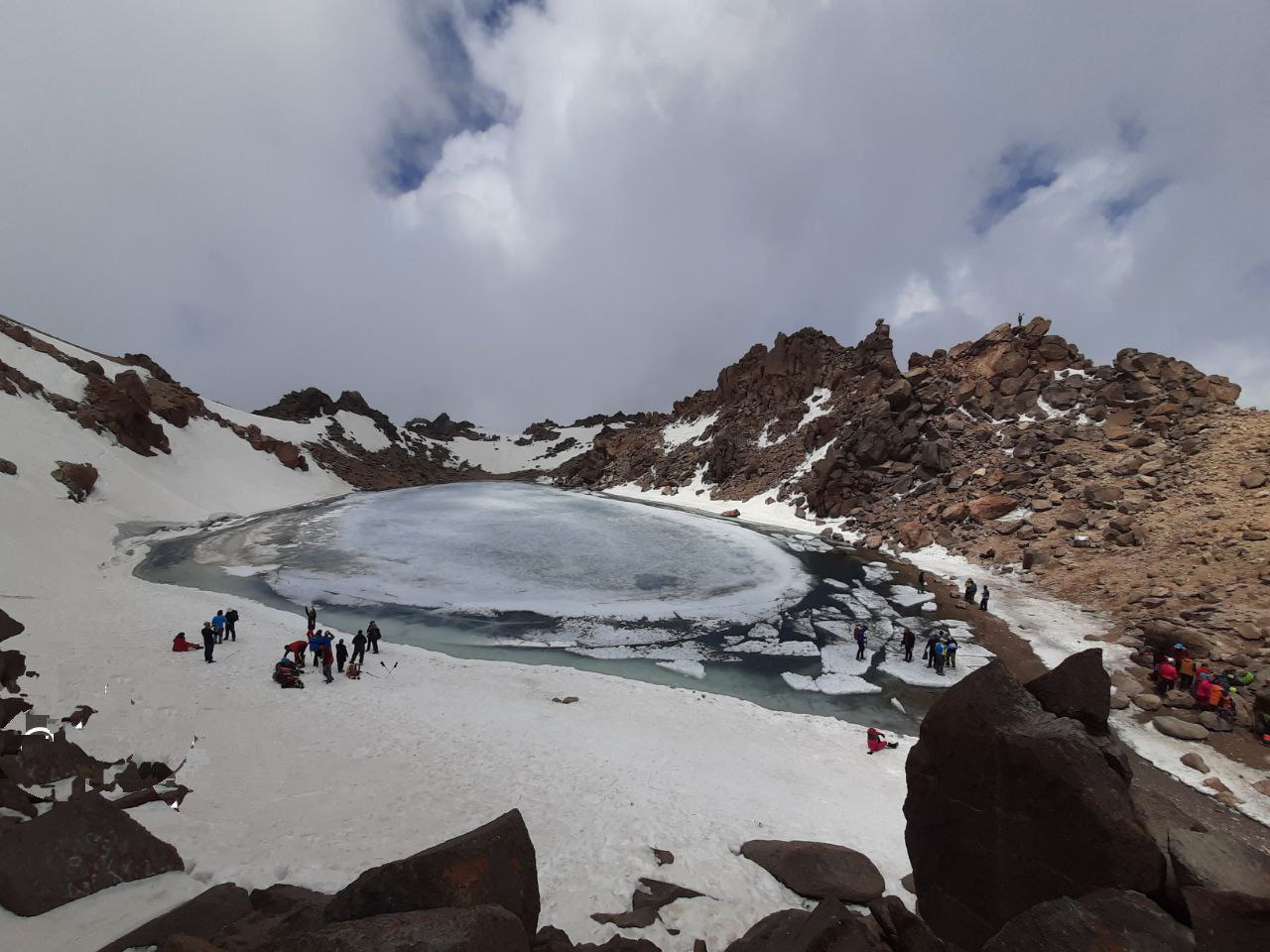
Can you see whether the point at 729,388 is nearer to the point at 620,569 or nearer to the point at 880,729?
the point at 620,569

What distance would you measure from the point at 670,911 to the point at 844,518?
43.2m

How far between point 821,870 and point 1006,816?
2.74 meters

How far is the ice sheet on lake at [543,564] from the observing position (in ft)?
78.8

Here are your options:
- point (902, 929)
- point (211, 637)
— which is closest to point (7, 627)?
point (211, 637)

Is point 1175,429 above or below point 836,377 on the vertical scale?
below

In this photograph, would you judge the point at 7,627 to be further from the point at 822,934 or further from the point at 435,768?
the point at 822,934

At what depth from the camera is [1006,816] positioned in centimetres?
516

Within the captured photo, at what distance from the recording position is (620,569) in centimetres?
3061

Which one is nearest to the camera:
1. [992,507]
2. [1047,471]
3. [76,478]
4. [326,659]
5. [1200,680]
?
[1200,680]

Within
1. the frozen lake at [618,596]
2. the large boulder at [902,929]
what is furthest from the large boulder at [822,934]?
the frozen lake at [618,596]

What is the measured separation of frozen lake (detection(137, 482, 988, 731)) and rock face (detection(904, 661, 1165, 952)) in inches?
377

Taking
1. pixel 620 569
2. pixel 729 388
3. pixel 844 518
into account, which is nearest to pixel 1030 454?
pixel 844 518

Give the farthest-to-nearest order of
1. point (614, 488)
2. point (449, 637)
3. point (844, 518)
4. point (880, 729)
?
point (614, 488)
point (844, 518)
point (449, 637)
point (880, 729)

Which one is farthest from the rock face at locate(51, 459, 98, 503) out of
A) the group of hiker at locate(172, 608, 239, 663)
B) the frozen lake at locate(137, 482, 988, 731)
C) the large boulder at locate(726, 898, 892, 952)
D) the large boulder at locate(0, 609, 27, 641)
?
the large boulder at locate(726, 898, 892, 952)
